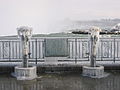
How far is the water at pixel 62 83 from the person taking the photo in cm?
841

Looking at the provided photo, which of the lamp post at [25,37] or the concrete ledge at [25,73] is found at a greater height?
the lamp post at [25,37]

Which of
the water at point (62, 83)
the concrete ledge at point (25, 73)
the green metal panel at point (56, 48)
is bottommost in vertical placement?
the water at point (62, 83)

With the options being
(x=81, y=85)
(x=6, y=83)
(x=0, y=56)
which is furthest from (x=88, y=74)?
(x=0, y=56)

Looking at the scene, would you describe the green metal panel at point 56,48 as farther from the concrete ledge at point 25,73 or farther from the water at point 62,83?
the concrete ledge at point 25,73

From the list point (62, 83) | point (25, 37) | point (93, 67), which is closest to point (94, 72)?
point (93, 67)

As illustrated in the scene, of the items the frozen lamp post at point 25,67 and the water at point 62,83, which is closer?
the water at point 62,83

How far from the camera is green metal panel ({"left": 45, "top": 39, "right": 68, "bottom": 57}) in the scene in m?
11.9

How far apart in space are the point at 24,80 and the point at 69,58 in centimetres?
339

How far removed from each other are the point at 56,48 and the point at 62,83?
124 inches

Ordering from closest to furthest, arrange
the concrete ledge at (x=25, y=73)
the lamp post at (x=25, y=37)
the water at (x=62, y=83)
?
1. the water at (x=62, y=83)
2. the concrete ledge at (x=25, y=73)
3. the lamp post at (x=25, y=37)

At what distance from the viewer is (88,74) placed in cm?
1019

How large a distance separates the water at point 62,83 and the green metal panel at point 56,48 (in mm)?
1896

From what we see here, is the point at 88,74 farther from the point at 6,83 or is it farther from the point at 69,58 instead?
the point at 6,83

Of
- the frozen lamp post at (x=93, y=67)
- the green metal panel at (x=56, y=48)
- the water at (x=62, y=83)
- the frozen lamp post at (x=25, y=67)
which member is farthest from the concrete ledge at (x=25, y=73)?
the green metal panel at (x=56, y=48)
